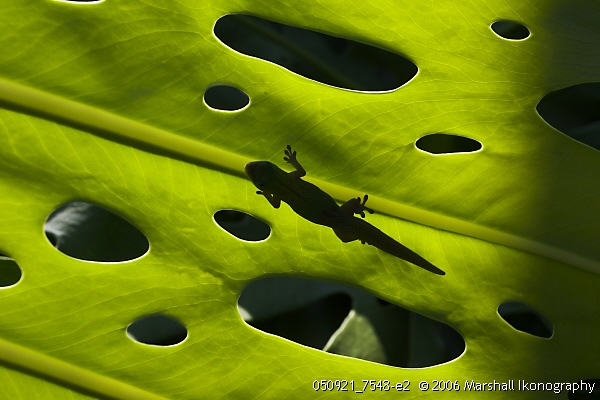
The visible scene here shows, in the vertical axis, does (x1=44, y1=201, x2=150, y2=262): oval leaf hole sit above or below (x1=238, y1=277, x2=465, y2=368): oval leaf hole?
above

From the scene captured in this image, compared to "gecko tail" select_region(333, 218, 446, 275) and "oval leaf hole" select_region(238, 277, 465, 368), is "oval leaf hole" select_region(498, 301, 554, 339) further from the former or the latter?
"gecko tail" select_region(333, 218, 446, 275)

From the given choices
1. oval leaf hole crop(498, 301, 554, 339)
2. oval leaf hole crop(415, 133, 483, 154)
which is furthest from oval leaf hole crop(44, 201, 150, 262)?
oval leaf hole crop(498, 301, 554, 339)

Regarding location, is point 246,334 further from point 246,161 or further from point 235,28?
point 235,28

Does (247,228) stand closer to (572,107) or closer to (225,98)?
(225,98)

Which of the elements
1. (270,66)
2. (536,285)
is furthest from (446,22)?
(536,285)

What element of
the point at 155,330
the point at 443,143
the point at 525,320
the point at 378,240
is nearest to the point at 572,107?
the point at 443,143
